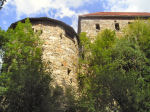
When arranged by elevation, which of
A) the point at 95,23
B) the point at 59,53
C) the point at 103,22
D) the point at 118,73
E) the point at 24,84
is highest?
the point at 103,22

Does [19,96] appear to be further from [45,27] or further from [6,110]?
[45,27]

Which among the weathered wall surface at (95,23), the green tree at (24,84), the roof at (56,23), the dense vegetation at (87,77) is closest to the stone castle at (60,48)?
the roof at (56,23)

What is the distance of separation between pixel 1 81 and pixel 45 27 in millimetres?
4916

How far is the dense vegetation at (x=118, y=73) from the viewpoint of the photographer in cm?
714

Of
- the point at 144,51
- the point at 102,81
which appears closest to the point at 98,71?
the point at 102,81

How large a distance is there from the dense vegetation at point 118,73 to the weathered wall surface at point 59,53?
0.72m

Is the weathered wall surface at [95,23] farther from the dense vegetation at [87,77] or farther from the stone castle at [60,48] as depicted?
the dense vegetation at [87,77]

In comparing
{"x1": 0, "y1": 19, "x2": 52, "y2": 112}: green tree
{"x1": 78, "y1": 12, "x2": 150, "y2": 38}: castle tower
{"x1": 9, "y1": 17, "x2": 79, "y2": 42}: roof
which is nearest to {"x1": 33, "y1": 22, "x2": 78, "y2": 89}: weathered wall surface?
{"x1": 9, "y1": 17, "x2": 79, "y2": 42}: roof

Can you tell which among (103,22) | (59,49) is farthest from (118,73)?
(103,22)

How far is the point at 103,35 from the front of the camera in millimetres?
11656

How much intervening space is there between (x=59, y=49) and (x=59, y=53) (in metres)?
0.31

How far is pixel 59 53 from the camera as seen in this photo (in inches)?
373

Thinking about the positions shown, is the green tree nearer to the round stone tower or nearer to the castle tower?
the round stone tower

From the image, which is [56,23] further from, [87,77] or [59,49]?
[87,77]
